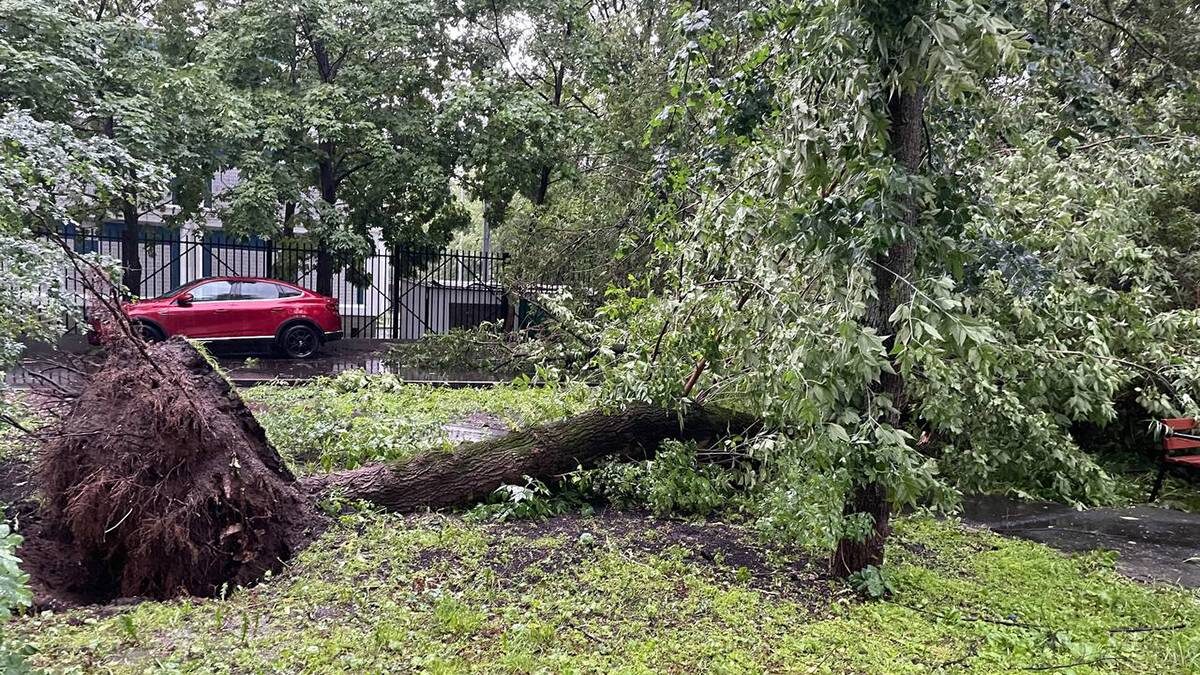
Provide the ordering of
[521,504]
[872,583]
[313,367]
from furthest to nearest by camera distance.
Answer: [313,367] < [521,504] < [872,583]

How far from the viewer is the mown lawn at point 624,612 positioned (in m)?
3.50

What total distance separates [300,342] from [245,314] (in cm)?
117

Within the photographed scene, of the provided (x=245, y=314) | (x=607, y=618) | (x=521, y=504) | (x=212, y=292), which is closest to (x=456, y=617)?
(x=607, y=618)

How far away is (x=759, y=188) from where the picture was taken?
4570 millimetres

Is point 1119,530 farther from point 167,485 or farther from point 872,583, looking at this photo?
point 167,485

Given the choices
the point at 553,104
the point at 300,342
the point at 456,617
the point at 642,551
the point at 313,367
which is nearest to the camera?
the point at 456,617

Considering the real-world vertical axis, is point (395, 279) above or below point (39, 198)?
above

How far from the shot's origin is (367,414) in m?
8.16

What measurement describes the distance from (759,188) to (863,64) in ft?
3.92

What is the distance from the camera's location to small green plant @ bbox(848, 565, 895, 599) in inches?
171

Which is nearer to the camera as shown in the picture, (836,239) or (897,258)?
(836,239)

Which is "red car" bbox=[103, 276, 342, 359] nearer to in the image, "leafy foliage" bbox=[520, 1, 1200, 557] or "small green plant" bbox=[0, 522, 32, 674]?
"leafy foliage" bbox=[520, 1, 1200, 557]

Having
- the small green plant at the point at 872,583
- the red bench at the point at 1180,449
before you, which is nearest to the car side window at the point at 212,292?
the small green plant at the point at 872,583

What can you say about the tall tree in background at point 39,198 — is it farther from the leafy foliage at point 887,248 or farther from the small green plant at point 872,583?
the small green plant at point 872,583
